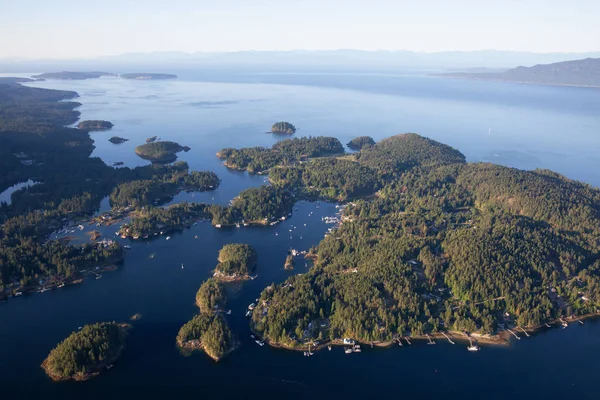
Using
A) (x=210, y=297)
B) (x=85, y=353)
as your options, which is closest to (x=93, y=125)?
(x=210, y=297)

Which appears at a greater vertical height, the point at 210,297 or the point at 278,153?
the point at 278,153

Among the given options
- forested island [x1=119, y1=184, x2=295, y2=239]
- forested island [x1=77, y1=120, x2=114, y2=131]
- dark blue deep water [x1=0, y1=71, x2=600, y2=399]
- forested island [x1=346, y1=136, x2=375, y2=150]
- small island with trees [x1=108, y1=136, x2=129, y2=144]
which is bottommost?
dark blue deep water [x1=0, y1=71, x2=600, y2=399]

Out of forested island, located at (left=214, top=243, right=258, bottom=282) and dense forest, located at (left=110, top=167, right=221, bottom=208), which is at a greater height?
dense forest, located at (left=110, top=167, right=221, bottom=208)

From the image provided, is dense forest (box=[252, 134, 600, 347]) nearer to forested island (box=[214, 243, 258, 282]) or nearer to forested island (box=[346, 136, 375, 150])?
forested island (box=[214, 243, 258, 282])

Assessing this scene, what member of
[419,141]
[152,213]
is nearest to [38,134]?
[152,213]

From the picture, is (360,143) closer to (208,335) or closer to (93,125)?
(93,125)

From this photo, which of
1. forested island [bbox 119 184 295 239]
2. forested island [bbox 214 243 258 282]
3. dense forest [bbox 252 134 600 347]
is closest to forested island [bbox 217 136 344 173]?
forested island [bbox 119 184 295 239]

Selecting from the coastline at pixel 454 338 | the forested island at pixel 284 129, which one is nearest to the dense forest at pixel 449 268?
the coastline at pixel 454 338
